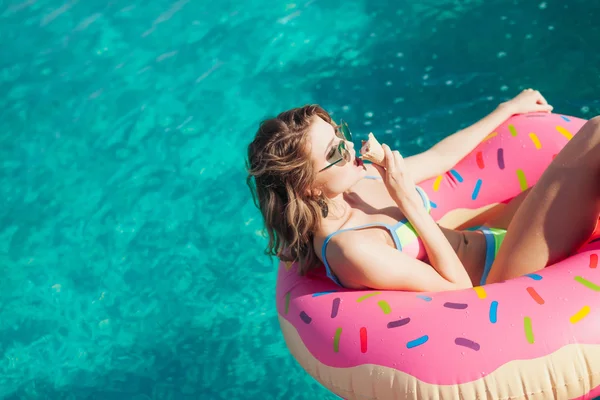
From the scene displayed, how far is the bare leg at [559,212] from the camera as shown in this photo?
2525 mm

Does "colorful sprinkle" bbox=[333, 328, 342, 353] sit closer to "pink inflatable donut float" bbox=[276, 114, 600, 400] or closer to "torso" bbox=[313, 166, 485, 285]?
"pink inflatable donut float" bbox=[276, 114, 600, 400]

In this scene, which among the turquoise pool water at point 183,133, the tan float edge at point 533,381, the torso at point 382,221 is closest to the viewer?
the tan float edge at point 533,381

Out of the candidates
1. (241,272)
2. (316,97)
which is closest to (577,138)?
(241,272)

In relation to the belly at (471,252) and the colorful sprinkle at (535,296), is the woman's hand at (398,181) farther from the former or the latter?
→ the colorful sprinkle at (535,296)

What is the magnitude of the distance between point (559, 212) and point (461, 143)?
741 mm

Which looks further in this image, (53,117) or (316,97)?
(53,117)

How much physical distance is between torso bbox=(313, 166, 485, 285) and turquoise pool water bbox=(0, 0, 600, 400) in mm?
1175

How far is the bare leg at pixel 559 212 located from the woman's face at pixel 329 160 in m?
0.64

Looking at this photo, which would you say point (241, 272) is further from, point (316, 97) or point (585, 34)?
point (585, 34)

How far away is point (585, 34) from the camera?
5184 mm

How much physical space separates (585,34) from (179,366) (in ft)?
11.7

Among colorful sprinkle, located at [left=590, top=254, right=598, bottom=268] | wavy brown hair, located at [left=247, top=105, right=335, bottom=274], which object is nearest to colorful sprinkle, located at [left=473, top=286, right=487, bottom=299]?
colorful sprinkle, located at [left=590, top=254, right=598, bottom=268]

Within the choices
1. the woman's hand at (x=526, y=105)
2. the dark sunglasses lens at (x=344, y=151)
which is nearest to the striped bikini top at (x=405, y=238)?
the dark sunglasses lens at (x=344, y=151)

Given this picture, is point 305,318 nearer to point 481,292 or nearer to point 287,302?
point 287,302
